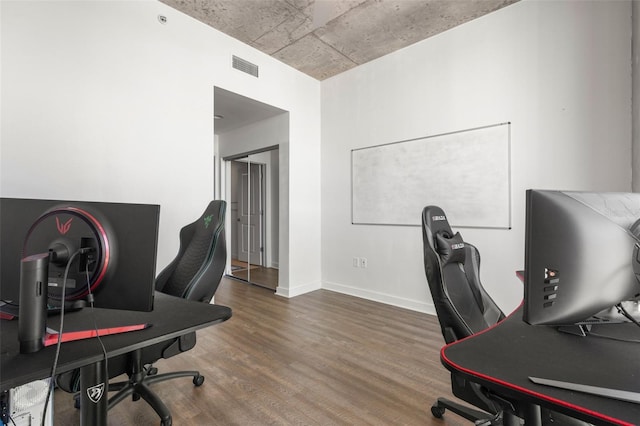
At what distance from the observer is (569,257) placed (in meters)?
0.74

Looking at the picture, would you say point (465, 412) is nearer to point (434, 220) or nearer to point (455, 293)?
point (455, 293)

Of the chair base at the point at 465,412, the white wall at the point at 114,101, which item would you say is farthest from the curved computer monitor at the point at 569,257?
the white wall at the point at 114,101

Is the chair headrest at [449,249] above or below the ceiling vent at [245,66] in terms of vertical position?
below

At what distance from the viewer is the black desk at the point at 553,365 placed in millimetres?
580

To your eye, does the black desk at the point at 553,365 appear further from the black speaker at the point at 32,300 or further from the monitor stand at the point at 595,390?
the black speaker at the point at 32,300

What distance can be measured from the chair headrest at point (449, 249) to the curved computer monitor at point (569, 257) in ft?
2.09

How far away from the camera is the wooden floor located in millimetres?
1735

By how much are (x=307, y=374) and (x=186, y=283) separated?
3.72 feet

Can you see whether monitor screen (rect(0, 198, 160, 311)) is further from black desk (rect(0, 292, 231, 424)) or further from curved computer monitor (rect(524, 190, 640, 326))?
curved computer monitor (rect(524, 190, 640, 326))

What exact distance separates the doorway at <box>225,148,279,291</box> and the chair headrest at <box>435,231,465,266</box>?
4355 mm

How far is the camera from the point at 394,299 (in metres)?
3.77

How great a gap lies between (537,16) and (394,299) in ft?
10.7

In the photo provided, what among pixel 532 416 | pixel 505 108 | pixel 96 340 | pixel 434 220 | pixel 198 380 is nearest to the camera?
pixel 532 416

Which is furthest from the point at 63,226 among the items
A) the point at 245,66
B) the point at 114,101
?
the point at 245,66
